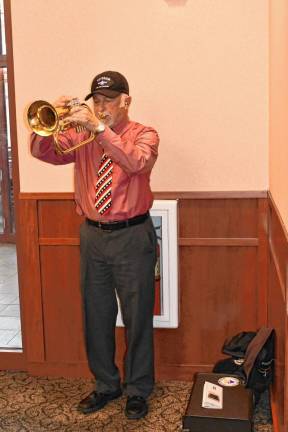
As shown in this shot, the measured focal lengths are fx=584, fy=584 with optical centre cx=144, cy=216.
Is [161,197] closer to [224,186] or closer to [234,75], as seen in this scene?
[224,186]

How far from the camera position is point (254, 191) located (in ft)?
10.6

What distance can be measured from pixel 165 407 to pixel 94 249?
0.93 metres

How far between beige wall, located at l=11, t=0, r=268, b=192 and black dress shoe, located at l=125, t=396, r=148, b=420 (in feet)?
3.75

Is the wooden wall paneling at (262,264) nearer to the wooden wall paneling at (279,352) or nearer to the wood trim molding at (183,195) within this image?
the wood trim molding at (183,195)

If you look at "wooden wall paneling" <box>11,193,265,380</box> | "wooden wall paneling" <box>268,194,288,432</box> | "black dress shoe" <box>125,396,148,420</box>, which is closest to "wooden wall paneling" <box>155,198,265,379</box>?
"wooden wall paneling" <box>11,193,265,380</box>

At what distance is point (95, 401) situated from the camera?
308 centimetres

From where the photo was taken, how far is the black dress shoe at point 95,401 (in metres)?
3.05

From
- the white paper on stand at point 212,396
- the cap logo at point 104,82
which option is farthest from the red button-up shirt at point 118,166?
the white paper on stand at point 212,396

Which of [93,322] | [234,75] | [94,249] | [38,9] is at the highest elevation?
[38,9]

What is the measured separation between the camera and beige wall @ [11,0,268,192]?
312cm

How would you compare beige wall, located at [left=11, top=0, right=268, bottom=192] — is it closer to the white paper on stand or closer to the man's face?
the man's face

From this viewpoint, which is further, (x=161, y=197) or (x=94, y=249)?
(x=161, y=197)

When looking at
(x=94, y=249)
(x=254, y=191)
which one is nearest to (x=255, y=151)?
(x=254, y=191)

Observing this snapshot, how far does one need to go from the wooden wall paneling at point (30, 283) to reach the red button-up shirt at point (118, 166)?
0.51 metres
